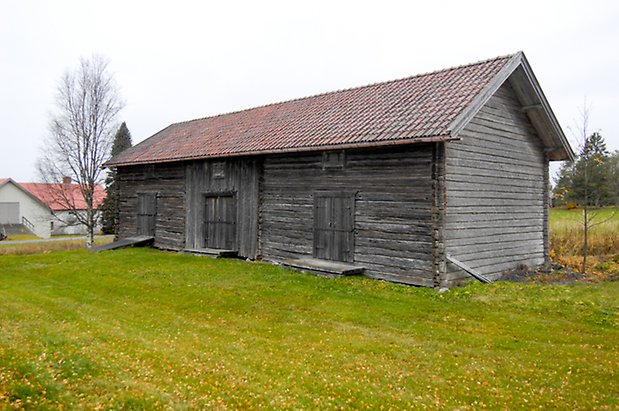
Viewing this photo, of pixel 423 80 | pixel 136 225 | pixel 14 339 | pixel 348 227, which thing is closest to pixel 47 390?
pixel 14 339

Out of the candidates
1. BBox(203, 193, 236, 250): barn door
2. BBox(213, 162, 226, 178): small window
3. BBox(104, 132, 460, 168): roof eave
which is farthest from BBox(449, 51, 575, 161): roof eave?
BBox(213, 162, 226, 178): small window

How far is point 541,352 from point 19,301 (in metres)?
10.8

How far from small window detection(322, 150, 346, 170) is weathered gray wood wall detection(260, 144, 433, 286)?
12cm

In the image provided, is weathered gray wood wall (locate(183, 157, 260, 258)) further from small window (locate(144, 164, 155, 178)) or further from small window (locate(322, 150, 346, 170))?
small window (locate(322, 150, 346, 170))

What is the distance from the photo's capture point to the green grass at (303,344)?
18.0 ft

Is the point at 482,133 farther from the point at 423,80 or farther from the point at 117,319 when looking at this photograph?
the point at 117,319

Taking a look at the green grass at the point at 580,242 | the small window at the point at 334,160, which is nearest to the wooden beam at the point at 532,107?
the green grass at the point at 580,242

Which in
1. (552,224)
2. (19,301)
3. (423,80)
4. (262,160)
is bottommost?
(19,301)

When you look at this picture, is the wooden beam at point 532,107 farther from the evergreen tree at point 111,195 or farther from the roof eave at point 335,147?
the evergreen tree at point 111,195

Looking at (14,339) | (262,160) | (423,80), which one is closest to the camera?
(14,339)

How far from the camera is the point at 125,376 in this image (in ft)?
19.3

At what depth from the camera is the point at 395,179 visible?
12.9 meters

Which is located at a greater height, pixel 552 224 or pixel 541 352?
pixel 552 224

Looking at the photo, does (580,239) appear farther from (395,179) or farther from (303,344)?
(303,344)
